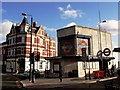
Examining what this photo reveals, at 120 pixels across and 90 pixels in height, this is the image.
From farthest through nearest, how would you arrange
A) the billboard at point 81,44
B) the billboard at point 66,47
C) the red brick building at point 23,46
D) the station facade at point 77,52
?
1. the red brick building at point 23,46
2. the billboard at point 66,47
3. the billboard at point 81,44
4. the station facade at point 77,52

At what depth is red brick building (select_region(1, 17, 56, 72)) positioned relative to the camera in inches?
2307

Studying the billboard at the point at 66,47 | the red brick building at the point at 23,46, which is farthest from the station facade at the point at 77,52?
the red brick building at the point at 23,46

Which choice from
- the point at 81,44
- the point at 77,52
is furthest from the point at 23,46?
the point at 77,52

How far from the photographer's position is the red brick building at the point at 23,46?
58594mm

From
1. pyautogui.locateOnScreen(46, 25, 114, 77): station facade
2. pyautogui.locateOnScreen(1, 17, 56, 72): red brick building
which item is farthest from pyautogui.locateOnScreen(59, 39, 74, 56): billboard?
pyautogui.locateOnScreen(1, 17, 56, 72): red brick building

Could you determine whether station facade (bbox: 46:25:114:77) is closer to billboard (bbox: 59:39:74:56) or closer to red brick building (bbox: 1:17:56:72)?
billboard (bbox: 59:39:74:56)

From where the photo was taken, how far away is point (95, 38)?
132 ft

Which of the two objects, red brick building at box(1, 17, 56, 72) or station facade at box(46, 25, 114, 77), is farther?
red brick building at box(1, 17, 56, 72)

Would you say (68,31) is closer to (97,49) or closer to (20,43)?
(97,49)

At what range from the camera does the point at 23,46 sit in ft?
193

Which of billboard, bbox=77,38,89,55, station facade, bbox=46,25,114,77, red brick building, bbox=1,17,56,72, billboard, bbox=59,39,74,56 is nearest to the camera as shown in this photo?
station facade, bbox=46,25,114,77

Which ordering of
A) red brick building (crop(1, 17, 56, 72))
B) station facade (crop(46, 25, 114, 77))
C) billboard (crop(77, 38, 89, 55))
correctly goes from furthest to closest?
red brick building (crop(1, 17, 56, 72)) < billboard (crop(77, 38, 89, 55)) < station facade (crop(46, 25, 114, 77))

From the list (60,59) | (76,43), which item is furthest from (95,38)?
A: (60,59)

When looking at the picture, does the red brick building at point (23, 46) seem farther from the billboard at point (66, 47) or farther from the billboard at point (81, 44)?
the billboard at point (81, 44)
